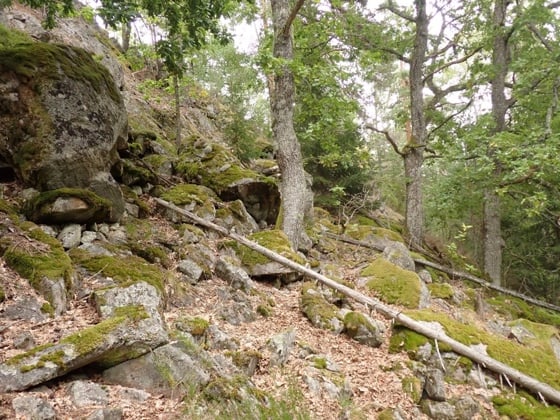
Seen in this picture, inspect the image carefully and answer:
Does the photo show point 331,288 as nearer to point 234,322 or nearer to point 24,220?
point 234,322

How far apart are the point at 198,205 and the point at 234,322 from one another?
400cm

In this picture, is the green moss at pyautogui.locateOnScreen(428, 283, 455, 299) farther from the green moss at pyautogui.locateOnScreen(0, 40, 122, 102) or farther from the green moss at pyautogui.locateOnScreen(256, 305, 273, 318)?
the green moss at pyautogui.locateOnScreen(0, 40, 122, 102)

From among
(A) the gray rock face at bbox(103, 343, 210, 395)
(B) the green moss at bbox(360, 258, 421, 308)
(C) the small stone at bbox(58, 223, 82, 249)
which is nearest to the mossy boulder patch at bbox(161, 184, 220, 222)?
(C) the small stone at bbox(58, 223, 82, 249)

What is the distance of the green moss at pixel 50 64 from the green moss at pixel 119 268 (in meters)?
3.21

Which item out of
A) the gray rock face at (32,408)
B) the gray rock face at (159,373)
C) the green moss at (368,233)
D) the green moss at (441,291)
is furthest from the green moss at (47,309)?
the green moss at (368,233)

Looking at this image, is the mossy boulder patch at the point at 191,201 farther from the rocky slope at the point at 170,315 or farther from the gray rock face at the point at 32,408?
the gray rock face at the point at 32,408

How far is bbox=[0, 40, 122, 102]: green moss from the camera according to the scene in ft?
20.5

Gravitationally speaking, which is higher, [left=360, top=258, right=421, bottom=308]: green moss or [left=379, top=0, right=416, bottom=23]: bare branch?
[left=379, top=0, right=416, bottom=23]: bare branch

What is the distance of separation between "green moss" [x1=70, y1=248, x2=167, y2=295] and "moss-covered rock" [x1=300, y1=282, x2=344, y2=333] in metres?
2.46

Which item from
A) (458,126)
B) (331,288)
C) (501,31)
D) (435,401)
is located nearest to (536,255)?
(458,126)

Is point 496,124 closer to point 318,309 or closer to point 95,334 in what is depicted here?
point 318,309

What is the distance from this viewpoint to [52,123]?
20.0 ft

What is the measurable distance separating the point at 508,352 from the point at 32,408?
5843 mm

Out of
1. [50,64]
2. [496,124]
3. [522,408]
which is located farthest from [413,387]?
[496,124]
